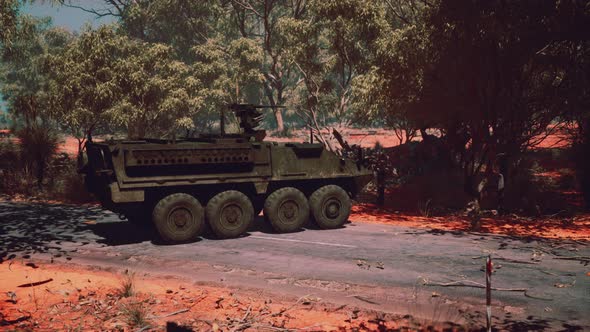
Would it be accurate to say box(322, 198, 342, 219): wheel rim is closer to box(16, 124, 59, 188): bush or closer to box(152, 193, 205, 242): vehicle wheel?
box(152, 193, 205, 242): vehicle wheel

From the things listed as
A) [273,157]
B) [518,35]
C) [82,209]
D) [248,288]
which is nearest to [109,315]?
[248,288]

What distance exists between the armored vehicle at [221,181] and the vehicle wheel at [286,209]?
22 mm

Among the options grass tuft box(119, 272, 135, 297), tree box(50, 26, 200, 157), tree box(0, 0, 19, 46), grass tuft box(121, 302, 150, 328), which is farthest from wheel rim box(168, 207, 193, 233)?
tree box(0, 0, 19, 46)

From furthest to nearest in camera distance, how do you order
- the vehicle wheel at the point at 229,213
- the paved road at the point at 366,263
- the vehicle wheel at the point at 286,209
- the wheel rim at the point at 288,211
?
the wheel rim at the point at 288,211, the vehicle wheel at the point at 286,209, the vehicle wheel at the point at 229,213, the paved road at the point at 366,263

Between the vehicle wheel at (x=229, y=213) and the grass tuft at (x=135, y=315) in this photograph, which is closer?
the grass tuft at (x=135, y=315)

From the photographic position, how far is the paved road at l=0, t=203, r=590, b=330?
6.87m

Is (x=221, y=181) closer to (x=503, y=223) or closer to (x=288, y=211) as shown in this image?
(x=288, y=211)

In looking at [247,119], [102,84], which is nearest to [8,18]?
[102,84]

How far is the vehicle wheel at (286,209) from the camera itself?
11.1 metres

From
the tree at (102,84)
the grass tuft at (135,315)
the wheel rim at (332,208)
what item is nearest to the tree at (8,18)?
the tree at (102,84)

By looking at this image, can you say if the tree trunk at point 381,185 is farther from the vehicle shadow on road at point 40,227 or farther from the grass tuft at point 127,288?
the grass tuft at point 127,288

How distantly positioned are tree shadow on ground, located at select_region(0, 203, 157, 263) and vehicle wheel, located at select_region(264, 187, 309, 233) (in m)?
2.75

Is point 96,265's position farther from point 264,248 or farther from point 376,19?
point 376,19

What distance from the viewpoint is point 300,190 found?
1199 cm
